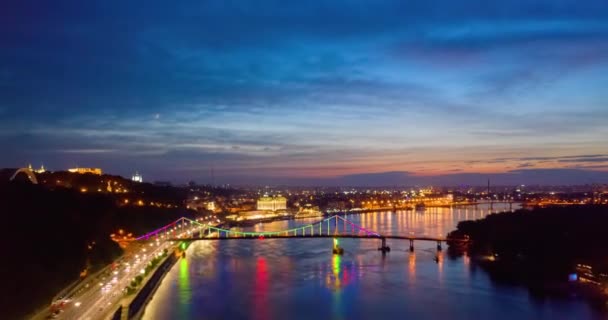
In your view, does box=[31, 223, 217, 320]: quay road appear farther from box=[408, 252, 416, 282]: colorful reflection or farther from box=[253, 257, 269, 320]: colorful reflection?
box=[408, 252, 416, 282]: colorful reflection

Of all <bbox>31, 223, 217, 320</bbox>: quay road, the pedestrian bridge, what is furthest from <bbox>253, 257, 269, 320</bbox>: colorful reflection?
the pedestrian bridge

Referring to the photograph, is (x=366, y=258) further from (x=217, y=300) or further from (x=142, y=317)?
(x=142, y=317)

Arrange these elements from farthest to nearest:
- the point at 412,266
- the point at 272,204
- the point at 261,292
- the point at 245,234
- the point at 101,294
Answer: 1. the point at 272,204
2. the point at 245,234
3. the point at 412,266
4. the point at 261,292
5. the point at 101,294

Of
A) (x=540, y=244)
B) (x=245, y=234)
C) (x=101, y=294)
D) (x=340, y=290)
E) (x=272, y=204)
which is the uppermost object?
(x=272, y=204)

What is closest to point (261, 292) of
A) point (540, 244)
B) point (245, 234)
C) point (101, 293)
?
point (101, 293)

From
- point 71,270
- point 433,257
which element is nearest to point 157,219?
point 433,257

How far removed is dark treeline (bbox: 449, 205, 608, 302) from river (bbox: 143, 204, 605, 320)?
2.52 feet

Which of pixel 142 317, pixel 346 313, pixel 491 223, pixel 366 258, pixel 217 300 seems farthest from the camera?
pixel 491 223

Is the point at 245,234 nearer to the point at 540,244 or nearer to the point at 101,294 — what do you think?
the point at 540,244

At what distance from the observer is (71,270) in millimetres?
10469

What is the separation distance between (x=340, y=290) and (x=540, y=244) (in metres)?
5.64

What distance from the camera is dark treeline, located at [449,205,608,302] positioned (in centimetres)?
1287

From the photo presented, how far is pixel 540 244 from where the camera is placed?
1440 centimetres

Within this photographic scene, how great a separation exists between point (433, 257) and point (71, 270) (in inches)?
378
